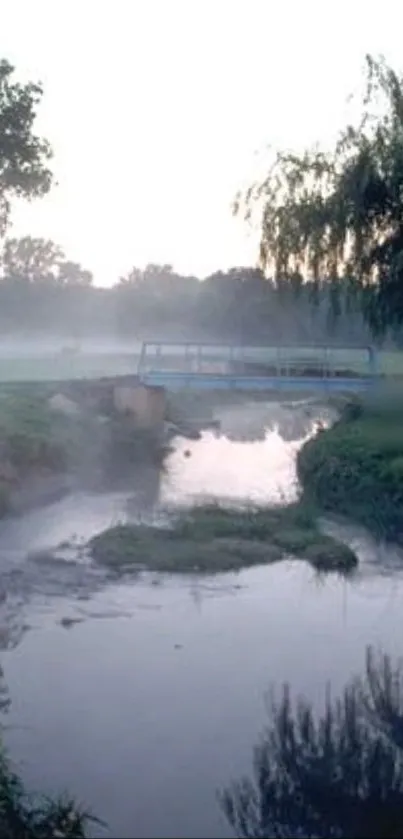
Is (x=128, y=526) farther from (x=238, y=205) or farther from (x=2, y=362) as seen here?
(x=2, y=362)

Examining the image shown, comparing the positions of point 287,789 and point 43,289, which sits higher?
point 43,289

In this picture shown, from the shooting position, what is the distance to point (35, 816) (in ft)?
34.8

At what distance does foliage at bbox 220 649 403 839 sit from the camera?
1069 cm

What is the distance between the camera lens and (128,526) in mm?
24031

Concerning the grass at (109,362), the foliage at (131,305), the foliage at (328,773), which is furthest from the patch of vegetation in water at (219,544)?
the foliage at (131,305)

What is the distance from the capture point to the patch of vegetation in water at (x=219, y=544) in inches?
850

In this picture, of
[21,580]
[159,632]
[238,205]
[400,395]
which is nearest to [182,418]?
[400,395]

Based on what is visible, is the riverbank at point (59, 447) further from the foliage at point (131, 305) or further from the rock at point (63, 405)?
the foliage at point (131, 305)

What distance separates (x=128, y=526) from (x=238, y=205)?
9.37 metres

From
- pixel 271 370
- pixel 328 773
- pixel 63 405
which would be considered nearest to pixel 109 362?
pixel 63 405

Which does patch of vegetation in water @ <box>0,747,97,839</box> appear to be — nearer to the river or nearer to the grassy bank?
the river

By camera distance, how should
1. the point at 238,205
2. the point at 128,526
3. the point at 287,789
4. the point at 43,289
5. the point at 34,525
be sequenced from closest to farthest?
the point at 287,789 → the point at 128,526 → the point at 34,525 → the point at 238,205 → the point at 43,289

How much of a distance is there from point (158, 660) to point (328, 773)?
4.07 metres

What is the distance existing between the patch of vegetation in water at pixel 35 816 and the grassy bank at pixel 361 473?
48.0 ft
